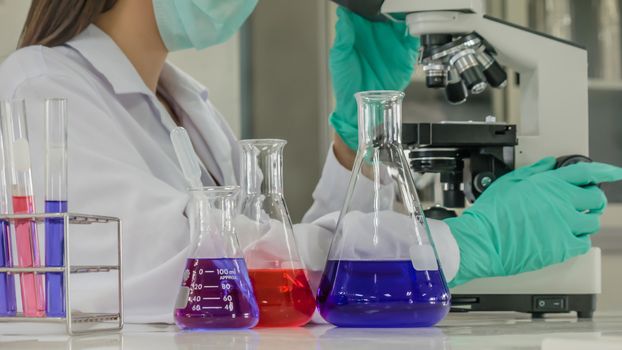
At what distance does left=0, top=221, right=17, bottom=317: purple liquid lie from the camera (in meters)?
1.10

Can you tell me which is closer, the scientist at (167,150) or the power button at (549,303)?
the scientist at (167,150)

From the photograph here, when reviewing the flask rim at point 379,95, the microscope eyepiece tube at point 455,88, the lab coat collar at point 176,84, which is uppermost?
the lab coat collar at point 176,84

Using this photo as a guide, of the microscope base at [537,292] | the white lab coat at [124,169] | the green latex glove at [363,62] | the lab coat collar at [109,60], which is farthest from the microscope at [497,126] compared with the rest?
the lab coat collar at [109,60]

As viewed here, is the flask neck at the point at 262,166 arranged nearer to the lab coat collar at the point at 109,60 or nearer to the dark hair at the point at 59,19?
the lab coat collar at the point at 109,60

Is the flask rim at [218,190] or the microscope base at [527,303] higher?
the flask rim at [218,190]

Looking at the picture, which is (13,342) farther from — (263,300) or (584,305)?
(584,305)

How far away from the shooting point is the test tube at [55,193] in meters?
1.08

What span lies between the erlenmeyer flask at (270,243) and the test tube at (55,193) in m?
0.21

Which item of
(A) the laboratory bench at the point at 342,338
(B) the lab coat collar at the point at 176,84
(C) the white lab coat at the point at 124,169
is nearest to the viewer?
(A) the laboratory bench at the point at 342,338

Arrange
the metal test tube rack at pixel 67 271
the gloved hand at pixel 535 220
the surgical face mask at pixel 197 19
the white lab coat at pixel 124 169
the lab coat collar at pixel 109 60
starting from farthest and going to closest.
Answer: the surgical face mask at pixel 197 19 → the lab coat collar at pixel 109 60 → the gloved hand at pixel 535 220 → the white lab coat at pixel 124 169 → the metal test tube rack at pixel 67 271

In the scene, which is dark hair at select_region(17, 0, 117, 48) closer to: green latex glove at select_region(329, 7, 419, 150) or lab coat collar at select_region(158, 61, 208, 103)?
lab coat collar at select_region(158, 61, 208, 103)

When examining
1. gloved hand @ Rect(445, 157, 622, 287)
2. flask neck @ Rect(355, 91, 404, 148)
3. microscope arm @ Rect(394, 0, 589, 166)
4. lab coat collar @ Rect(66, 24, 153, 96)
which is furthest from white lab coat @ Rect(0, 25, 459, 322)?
microscope arm @ Rect(394, 0, 589, 166)

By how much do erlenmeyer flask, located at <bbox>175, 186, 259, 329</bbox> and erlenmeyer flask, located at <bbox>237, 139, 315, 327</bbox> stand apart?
3 centimetres

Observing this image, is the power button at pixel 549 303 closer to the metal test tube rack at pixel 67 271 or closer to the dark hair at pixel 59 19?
the metal test tube rack at pixel 67 271
